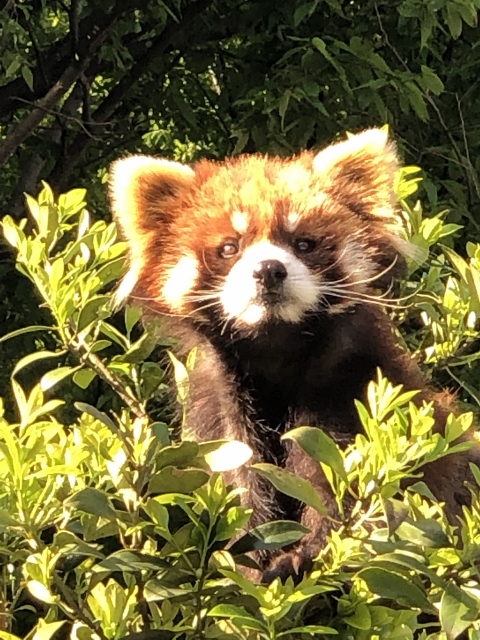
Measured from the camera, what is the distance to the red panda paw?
4.38 feet

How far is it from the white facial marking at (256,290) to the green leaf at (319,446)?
63 cm

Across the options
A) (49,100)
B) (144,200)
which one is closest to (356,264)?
(144,200)

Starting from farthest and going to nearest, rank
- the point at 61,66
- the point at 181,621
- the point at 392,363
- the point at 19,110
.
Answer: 1. the point at 19,110
2. the point at 61,66
3. the point at 392,363
4. the point at 181,621

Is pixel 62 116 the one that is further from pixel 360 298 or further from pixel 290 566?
pixel 290 566

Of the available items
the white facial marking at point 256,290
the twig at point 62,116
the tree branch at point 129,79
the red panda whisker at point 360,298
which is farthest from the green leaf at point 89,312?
the tree branch at point 129,79

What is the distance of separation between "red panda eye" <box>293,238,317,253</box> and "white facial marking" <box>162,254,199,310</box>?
162 millimetres

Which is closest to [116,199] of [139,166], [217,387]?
[139,166]

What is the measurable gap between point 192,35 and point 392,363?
1.73m

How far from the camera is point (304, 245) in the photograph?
5.37 feet

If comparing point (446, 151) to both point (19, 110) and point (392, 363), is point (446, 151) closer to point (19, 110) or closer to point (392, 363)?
point (19, 110)

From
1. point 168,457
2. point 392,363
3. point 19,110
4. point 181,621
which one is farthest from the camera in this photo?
point 19,110

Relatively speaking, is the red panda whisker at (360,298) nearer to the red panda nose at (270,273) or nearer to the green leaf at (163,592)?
the red panda nose at (270,273)

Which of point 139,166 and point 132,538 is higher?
point 139,166

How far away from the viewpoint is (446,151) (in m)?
3.00
